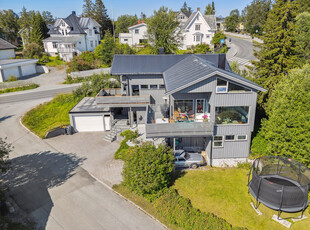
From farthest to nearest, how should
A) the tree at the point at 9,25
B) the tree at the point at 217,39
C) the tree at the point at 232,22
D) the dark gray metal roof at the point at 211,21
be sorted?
the tree at the point at 232,22, the tree at the point at 9,25, the dark gray metal roof at the point at 211,21, the tree at the point at 217,39

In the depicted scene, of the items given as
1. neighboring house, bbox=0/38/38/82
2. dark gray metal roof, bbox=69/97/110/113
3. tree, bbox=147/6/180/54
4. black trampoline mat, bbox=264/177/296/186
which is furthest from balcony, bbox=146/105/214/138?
neighboring house, bbox=0/38/38/82

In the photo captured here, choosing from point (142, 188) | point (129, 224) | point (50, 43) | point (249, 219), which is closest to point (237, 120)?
point (249, 219)

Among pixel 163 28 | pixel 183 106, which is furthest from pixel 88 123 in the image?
pixel 163 28

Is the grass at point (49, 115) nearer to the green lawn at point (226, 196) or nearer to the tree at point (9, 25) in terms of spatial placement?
the green lawn at point (226, 196)

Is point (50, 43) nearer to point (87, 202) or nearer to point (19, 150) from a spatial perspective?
point (19, 150)

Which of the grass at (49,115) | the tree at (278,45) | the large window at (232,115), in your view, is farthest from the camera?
the grass at (49,115)

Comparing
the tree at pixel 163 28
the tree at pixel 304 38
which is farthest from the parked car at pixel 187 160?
the tree at pixel 163 28

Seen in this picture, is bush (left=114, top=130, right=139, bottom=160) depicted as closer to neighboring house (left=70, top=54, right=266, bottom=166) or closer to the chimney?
neighboring house (left=70, top=54, right=266, bottom=166)
